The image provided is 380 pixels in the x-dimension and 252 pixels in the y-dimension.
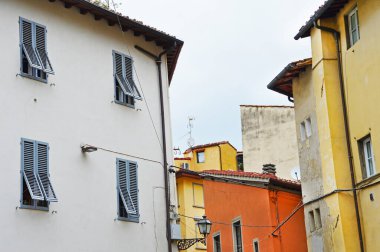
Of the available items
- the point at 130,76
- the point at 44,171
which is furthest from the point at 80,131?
the point at 130,76

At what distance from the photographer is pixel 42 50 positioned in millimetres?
20297

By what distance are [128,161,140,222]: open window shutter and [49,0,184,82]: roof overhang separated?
4.18 metres

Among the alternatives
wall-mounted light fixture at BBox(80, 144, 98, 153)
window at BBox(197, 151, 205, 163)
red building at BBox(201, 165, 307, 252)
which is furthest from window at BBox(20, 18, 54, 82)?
window at BBox(197, 151, 205, 163)

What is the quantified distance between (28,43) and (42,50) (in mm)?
461

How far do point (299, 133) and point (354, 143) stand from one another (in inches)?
153

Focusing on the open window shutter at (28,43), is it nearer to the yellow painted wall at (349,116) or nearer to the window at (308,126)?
the yellow painted wall at (349,116)

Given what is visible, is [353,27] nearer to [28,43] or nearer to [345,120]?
[345,120]

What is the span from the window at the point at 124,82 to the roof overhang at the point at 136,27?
3.05 ft

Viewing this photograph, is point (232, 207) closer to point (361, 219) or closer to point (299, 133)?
point (299, 133)

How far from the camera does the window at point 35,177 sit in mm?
18688

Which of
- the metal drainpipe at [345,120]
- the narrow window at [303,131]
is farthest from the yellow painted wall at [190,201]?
the metal drainpipe at [345,120]

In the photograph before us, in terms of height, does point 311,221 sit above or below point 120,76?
below

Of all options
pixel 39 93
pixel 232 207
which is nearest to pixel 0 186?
pixel 39 93

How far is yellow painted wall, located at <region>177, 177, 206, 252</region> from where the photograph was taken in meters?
41.6
